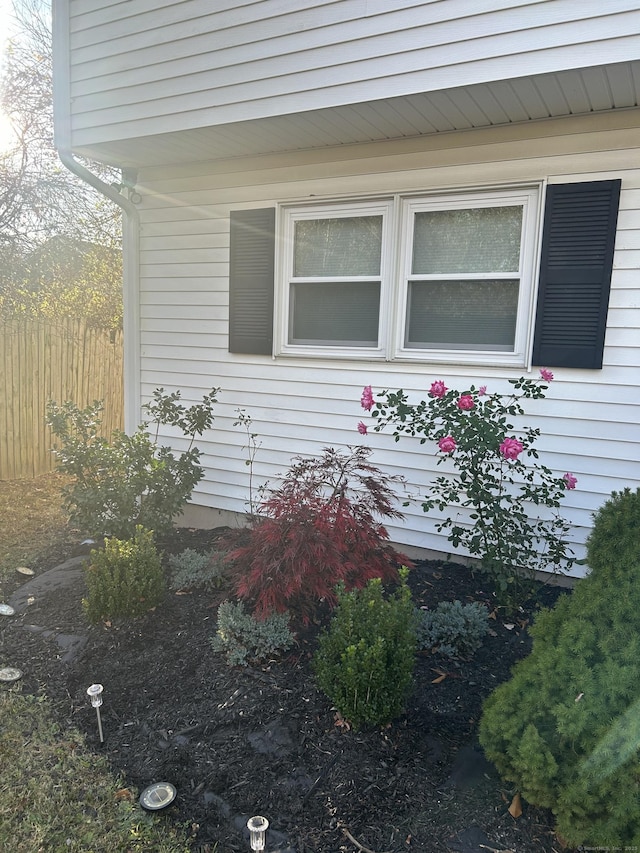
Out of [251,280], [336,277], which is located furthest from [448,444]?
[251,280]


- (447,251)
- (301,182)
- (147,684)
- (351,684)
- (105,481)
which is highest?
(301,182)

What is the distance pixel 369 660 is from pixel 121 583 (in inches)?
65.1

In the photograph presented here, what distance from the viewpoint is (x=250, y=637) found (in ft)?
9.18

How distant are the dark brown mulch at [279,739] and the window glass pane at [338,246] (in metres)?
2.50

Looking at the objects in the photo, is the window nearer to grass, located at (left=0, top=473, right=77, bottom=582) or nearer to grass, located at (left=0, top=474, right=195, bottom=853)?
grass, located at (left=0, top=473, right=77, bottom=582)

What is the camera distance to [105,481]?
13.5ft

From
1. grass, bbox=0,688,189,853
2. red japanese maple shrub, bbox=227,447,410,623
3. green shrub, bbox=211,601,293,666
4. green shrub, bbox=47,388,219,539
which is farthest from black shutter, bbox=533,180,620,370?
grass, bbox=0,688,189,853

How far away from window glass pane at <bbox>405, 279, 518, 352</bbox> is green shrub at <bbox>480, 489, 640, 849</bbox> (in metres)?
2.11

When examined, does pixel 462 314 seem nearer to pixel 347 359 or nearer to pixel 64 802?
pixel 347 359

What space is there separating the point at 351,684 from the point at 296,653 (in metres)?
0.68

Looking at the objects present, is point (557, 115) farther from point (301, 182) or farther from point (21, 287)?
point (21, 287)

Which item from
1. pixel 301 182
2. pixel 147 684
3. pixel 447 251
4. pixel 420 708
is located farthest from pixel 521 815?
pixel 301 182

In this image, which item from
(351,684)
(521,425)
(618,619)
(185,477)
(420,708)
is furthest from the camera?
(185,477)

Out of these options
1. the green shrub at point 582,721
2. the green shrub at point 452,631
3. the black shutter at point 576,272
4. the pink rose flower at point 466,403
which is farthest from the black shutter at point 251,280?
the green shrub at point 582,721
